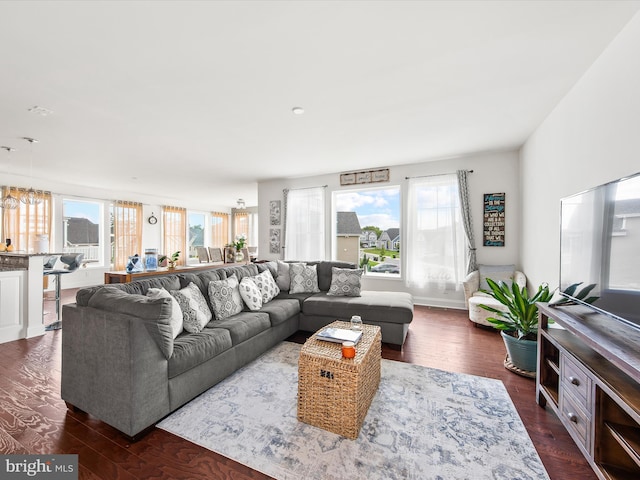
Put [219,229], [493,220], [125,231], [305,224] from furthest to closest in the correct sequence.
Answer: [219,229] → [125,231] → [305,224] → [493,220]

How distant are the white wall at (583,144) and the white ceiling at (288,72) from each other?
0.15 meters

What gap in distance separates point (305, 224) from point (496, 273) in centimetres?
350

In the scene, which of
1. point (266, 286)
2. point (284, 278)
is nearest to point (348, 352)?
point (266, 286)

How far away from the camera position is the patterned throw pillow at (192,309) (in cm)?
226

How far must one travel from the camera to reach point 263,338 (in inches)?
107

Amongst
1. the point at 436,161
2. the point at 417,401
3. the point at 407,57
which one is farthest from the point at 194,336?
the point at 436,161

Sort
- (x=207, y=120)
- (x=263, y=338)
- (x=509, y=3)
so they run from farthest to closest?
(x=207, y=120) < (x=263, y=338) < (x=509, y=3)

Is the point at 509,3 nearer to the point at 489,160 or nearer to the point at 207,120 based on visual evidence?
the point at 207,120

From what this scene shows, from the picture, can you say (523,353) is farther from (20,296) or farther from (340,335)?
(20,296)

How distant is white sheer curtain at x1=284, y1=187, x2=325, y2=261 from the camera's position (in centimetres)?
568

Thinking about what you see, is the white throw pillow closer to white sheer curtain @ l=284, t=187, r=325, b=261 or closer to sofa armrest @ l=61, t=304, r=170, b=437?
sofa armrest @ l=61, t=304, r=170, b=437

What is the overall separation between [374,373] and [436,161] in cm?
388

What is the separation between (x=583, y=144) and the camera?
7.44 feet

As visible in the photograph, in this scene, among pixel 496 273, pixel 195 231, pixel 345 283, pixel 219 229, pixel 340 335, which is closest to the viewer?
pixel 340 335
